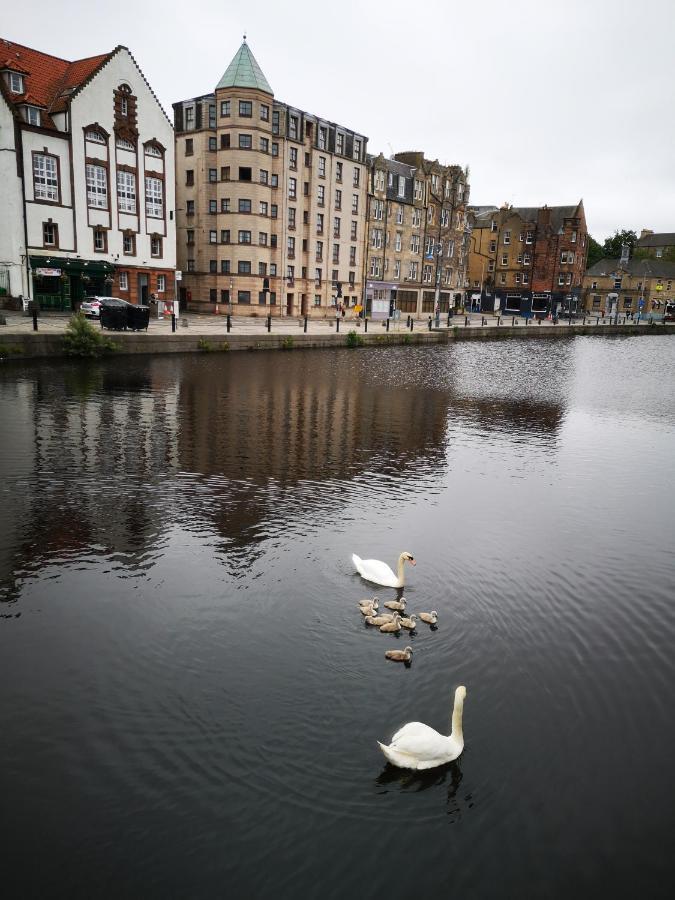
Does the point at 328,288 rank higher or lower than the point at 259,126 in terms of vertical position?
lower

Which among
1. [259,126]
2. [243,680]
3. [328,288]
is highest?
[259,126]

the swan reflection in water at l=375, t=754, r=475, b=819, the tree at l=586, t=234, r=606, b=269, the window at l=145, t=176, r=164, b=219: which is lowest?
the swan reflection in water at l=375, t=754, r=475, b=819

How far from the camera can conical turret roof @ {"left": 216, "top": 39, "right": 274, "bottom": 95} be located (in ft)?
178

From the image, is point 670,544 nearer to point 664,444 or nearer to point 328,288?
point 664,444

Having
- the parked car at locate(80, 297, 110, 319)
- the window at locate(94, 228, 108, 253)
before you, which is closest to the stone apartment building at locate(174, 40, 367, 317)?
the window at locate(94, 228, 108, 253)

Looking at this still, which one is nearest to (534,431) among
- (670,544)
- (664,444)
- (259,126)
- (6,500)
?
(664,444)

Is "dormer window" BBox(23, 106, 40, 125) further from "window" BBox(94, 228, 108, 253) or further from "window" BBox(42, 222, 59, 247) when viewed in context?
"window" BBox(94, 228, 108, 253)

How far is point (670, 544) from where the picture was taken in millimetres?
11031

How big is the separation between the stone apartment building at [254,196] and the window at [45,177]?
53.1ft

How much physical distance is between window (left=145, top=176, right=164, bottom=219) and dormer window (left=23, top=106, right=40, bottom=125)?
8.19 meters

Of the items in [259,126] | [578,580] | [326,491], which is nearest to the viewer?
[578,580]

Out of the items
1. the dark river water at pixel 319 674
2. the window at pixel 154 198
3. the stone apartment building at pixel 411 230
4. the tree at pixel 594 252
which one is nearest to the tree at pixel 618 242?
the tree at pixel 594 252

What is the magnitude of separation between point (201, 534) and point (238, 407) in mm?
10375

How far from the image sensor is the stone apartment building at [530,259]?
9000 cm
